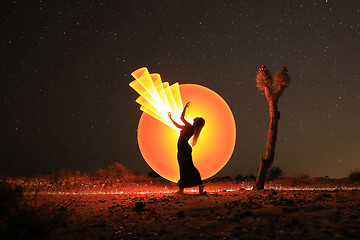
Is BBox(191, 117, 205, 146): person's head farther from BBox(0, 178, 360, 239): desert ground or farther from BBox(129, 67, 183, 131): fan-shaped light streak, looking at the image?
BBox(0, 178, 360, 239): desert ground

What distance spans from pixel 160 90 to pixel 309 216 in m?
9.00

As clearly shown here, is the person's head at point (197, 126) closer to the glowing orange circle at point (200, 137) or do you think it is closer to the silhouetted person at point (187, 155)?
the silhouetted person at point (187, 155)

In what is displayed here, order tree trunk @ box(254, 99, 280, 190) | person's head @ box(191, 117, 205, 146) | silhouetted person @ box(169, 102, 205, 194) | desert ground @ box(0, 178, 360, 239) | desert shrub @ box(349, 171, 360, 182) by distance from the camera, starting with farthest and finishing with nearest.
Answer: desert shrub @ box(349, 171, 360, 182) < tree trunk @ box(254, 99, 280, 190) < person's head @ box(191, 117, 205, 146) < silhouetted person @ box(169, 102, 205, 194) < desert ground @ box(0, 178, 360, 239)

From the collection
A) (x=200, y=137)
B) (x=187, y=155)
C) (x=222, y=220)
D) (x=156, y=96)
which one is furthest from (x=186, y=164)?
(x=222, y=220)

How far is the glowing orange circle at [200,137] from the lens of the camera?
1616 cm

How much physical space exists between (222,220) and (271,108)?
26.3 feet

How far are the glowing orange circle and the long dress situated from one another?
132 centimetres

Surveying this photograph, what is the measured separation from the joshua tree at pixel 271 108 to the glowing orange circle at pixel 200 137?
1.79m

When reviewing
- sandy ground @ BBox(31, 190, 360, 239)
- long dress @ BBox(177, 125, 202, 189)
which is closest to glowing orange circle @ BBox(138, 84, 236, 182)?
long dress @ BBox(177, 125, 202, 189)

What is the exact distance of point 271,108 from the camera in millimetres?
15539

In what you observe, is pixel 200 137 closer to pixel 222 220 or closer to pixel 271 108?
pixel 271 108

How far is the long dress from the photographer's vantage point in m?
14.5

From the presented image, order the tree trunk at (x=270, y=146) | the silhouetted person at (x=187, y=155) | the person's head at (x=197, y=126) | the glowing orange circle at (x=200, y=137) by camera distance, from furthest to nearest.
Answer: the glowing orange circle at (x=200, y=137)
the tree trunk at (x=270, y=146)
the person's head at (x=197, y=126)
the silhouetted person at (x=187, y=155)

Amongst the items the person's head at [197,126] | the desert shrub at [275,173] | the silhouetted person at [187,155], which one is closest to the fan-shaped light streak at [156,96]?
the silhouetted person at [187,155]
